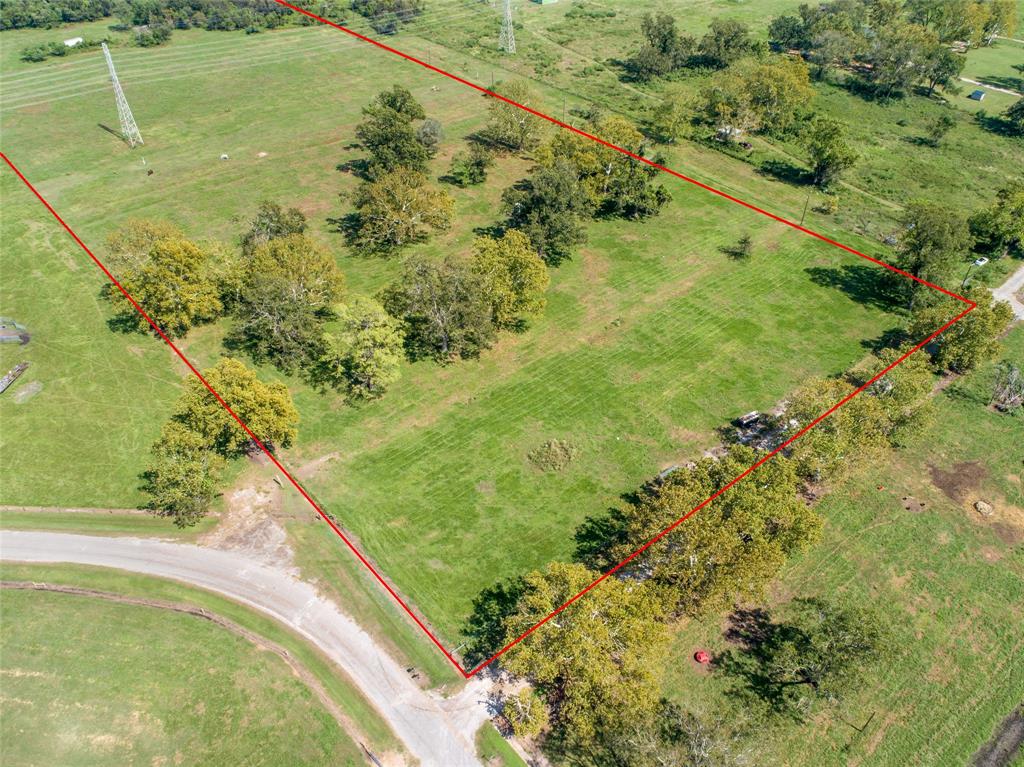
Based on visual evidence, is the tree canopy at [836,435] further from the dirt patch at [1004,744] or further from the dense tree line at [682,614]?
the dirt patch at [1004,744]

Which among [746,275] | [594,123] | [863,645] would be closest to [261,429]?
[863,645]

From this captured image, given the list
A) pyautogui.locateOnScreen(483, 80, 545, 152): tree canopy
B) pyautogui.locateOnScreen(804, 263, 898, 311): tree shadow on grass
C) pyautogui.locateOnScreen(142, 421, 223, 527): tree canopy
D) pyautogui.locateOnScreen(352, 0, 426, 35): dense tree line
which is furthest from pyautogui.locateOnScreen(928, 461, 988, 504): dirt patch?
pyautogui.locateOnScreen(352, 0, 426, 35): dense tree line

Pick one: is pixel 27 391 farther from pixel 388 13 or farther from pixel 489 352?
pixel 388 13

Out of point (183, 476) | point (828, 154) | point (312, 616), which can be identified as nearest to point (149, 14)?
point (183, 476)

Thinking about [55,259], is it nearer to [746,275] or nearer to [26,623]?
[26,623]

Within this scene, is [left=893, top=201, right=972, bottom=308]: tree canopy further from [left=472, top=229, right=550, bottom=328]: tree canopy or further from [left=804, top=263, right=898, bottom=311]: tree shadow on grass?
[left=472, top=229, right=550, bottom=328]: tree canopy
